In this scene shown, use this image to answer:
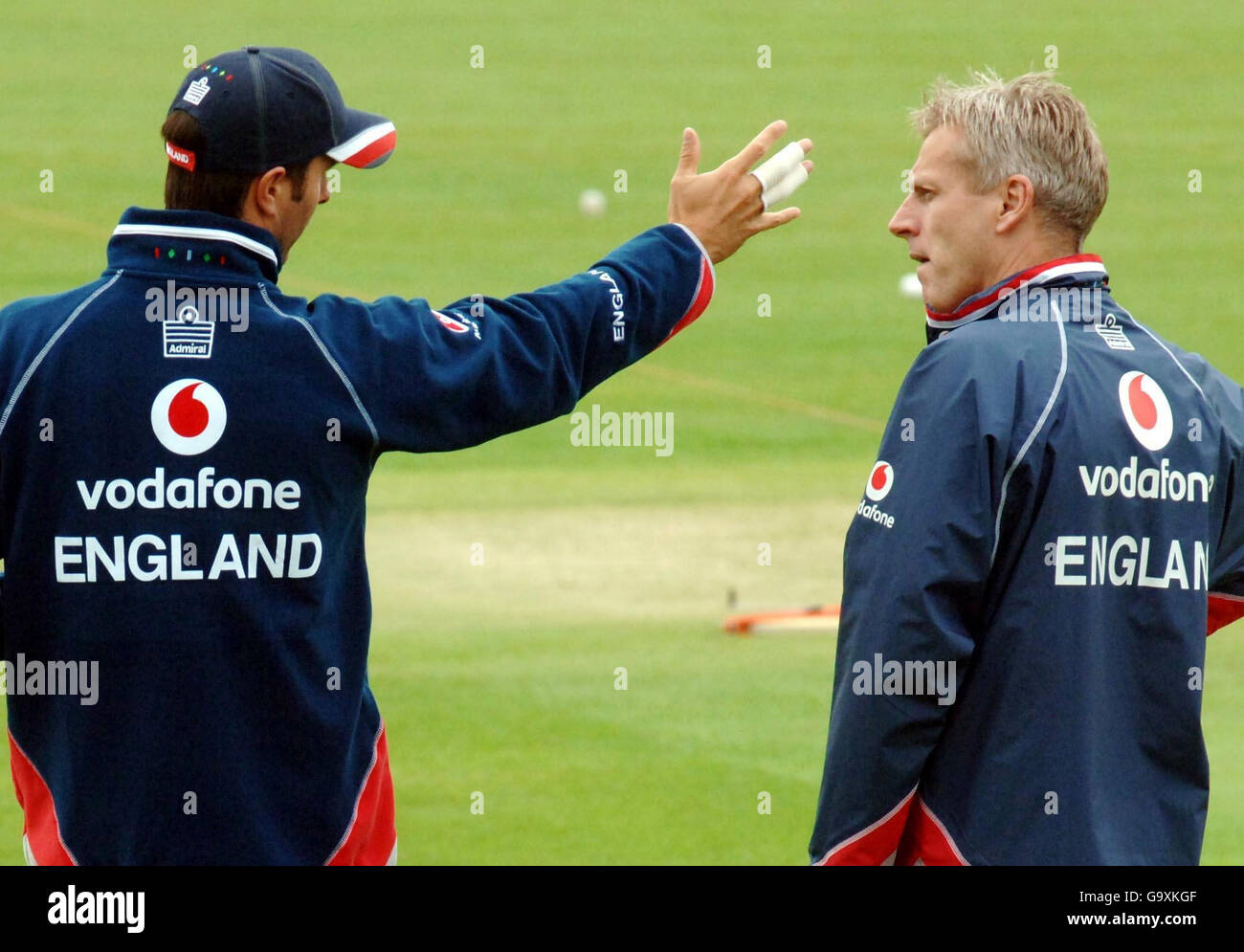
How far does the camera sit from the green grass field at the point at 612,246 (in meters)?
9.19

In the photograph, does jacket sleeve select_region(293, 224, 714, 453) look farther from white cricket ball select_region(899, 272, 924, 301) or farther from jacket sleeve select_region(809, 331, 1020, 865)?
white cricket ball select_region(899, 272, 924, 301)

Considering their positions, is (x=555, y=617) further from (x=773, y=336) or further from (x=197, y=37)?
(x=197, y=37)

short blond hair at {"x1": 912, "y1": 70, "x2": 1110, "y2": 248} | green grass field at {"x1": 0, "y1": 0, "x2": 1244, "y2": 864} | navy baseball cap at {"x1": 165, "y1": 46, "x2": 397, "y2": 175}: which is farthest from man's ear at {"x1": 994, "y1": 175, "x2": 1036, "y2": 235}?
green grass field at {"x1": 0, "y1": 0, "x2": 1244, "y2": 864}

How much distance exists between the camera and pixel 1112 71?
94.8 feet

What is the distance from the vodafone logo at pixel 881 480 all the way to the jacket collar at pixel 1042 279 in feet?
1.28

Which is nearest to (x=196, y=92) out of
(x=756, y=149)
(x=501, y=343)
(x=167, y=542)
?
(x=501, y=343)

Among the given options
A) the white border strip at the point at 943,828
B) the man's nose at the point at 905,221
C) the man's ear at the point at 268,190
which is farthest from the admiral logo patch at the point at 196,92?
the white border strip at the point at 943,828

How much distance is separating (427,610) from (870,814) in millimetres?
7541

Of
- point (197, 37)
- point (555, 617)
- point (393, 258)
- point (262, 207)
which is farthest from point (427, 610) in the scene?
point (197, 37)

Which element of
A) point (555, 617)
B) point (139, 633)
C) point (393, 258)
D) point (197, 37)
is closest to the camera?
point (139, 633)

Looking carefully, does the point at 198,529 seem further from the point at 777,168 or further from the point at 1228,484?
the point at 1228,484

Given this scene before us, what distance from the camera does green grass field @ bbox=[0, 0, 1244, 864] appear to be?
9188mm

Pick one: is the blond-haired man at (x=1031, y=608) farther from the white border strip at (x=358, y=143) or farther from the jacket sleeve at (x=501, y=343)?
the white border strip at (x=358, y=143)

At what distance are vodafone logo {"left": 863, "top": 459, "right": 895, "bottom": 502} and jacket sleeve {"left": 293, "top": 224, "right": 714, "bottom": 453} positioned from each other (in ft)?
1.65
